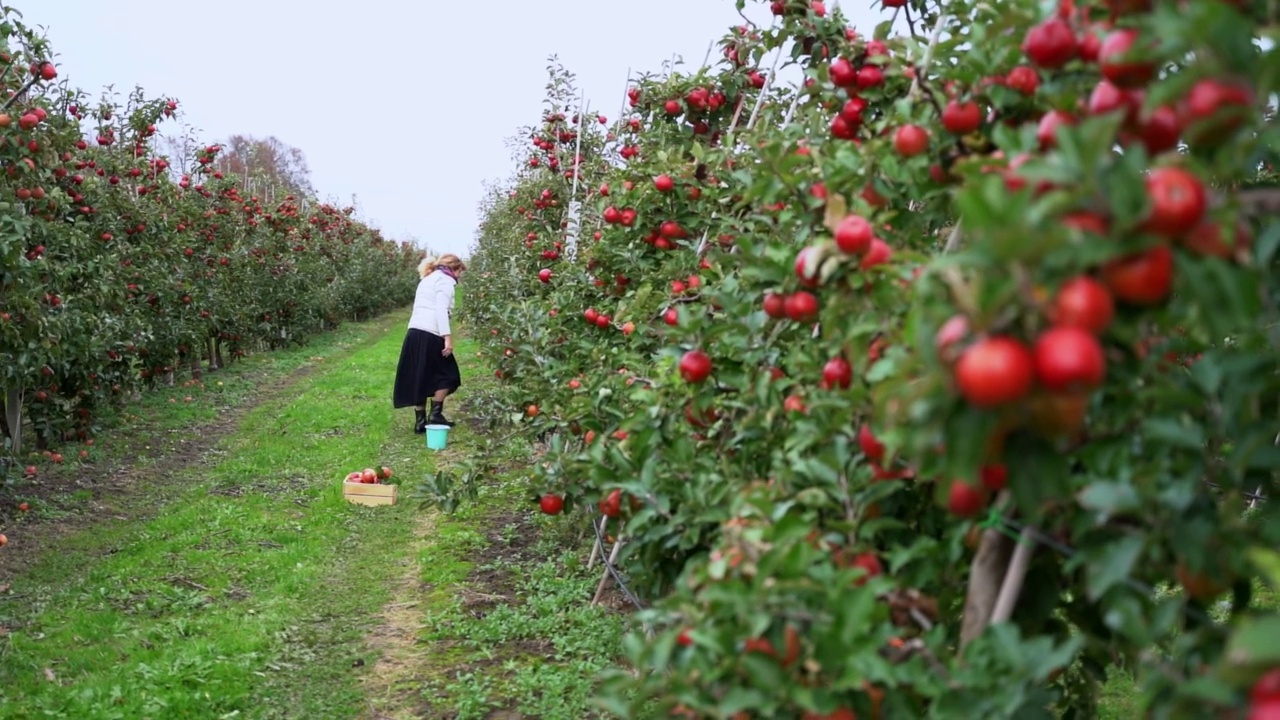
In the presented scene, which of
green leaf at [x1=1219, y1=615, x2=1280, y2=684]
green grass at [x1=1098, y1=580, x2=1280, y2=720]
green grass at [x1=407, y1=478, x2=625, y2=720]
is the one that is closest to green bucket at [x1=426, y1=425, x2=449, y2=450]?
green grass at [x1=407, y1=478, x2=625, y2=720]

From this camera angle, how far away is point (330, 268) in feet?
59.1

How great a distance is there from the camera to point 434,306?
8.12m

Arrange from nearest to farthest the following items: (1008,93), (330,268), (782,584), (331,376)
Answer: (782,584)
(1008,93)
(331,376)
(330,268)

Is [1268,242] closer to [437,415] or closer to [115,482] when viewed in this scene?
[115,482]

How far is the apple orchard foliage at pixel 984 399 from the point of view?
104cm

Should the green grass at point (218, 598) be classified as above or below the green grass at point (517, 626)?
below

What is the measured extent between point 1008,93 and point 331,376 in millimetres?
10976

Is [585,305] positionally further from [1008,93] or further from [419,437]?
[419,437]

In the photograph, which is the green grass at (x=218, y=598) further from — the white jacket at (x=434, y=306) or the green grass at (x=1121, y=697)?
the green grass at (x=1121, y=697)

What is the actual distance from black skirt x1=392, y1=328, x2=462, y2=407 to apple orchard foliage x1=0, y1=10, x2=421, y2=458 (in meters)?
2.14

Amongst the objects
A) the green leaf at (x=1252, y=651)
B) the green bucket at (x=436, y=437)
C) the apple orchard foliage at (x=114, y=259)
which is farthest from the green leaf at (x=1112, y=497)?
the green bucket at (x=436, y=437)

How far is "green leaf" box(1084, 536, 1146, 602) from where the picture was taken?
1.27 metres

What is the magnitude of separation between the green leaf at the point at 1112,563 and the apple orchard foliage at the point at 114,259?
461cm

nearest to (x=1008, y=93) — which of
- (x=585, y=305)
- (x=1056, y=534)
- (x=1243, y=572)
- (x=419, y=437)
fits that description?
(x=1056, y=534)
